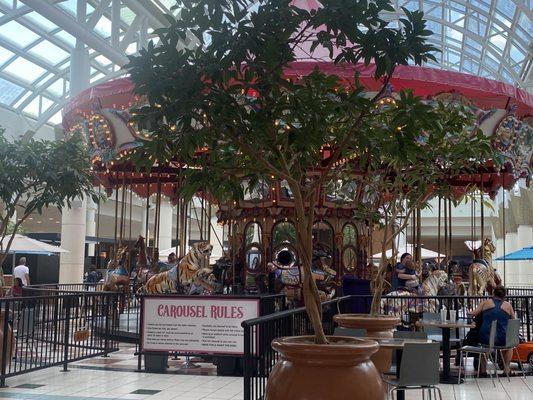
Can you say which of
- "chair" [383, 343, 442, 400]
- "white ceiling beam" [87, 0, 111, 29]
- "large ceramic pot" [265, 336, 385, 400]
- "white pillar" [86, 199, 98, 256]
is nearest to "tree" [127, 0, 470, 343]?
"large ceramic pot" [265, 336, 385, 400]

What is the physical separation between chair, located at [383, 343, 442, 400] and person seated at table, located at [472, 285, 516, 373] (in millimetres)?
3093

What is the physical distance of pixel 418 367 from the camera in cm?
534

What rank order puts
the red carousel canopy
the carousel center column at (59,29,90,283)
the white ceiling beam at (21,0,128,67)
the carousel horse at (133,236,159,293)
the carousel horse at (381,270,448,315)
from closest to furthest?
the red carousel canopy
the carousel horse at (381,270,448,315)
the carousel horse at (133,236,159,293)
the white ceiling beam at (21,0,128,67)
the carousel center column at (59,29,90,283)

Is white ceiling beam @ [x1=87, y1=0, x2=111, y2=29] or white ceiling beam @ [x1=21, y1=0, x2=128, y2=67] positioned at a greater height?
white ceiling beam @ [x1=87, y1=0, x2=111, y2=29]

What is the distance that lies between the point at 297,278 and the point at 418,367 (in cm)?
603

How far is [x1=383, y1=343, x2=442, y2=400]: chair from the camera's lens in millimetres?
5293

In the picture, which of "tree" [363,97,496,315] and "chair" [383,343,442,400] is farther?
"chair" [383,343,442,400]

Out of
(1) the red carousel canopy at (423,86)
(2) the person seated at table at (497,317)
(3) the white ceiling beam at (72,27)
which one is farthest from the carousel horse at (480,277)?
(3) the white ceiling beam at (72,27)

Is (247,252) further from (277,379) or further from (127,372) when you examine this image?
(277,379)

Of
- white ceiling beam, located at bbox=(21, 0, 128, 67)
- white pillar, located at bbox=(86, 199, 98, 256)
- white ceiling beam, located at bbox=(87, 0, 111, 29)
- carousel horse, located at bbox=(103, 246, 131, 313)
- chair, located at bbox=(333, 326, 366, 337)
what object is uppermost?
white ceiling beam, located at bbox=(87, 0, 111, 29)

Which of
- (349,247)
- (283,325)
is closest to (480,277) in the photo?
(349,247)

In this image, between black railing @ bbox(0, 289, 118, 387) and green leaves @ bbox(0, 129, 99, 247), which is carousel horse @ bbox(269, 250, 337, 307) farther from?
green leaves @ bbox(0, 129, 99, 247)

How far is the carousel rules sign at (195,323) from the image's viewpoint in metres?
8.03

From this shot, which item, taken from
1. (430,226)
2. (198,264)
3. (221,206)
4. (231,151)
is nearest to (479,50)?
(430,226)
